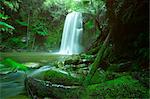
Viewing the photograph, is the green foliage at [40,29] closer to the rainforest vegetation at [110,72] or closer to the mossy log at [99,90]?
the rainforest vegetation at [110,72]

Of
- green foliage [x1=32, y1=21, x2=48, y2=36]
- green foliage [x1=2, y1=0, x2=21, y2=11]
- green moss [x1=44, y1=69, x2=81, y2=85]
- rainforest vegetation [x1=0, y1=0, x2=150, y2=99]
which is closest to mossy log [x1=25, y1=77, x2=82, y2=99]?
rainforest vegetation [x1=0, y1=0, x2=150, y2=99]

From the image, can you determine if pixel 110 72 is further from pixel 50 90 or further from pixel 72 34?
pixel 72 34

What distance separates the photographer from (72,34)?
1809cm

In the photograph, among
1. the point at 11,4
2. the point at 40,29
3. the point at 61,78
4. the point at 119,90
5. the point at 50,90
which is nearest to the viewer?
the point at 119,90

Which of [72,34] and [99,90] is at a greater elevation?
[72,34]

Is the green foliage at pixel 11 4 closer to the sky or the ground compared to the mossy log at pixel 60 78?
closer to the sky

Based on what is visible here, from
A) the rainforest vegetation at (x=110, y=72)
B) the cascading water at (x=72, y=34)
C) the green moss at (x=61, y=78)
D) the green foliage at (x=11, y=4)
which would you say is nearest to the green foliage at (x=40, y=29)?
the cascading water at (x=72, y=34)

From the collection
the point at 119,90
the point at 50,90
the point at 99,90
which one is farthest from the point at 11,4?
the point at 119,90

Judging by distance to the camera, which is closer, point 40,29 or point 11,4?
point 11,4

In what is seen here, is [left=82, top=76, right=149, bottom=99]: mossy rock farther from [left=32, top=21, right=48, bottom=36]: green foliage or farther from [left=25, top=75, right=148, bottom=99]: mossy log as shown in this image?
[left=32, top=21, right=48, bottom=36]: green foliage

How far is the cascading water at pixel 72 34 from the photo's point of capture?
57.7 feet

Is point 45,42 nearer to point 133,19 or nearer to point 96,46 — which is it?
point 96,46

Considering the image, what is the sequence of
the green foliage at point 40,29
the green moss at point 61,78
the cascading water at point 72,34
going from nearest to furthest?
the green moss at point 61,78
the cascading water at point 72,34
the green foliage at point 40,29

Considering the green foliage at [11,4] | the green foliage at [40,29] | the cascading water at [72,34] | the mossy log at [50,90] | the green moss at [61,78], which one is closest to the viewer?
the mossy log at [50,90]
